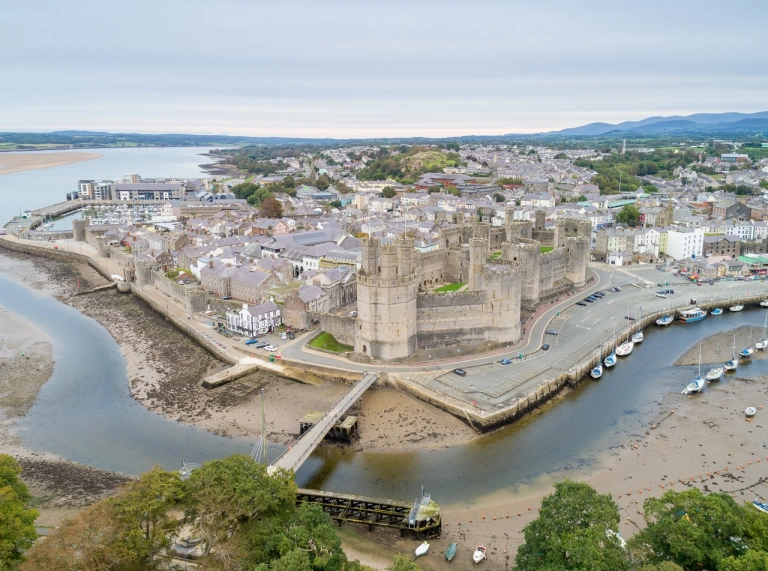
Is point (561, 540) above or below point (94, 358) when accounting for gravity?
above

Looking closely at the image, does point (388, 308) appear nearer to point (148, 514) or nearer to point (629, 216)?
point (148, 514)

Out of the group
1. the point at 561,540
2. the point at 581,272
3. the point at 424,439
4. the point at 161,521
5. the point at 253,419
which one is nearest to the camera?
the point at 561,540

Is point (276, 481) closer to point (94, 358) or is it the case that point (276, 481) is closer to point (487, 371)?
point (487, 371)

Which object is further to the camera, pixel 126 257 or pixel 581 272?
pixel 126 257

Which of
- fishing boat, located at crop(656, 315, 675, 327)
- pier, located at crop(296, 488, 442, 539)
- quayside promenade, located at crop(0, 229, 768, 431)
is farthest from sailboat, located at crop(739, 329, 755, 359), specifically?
pier, located at crop(296, 488, 442, 539)

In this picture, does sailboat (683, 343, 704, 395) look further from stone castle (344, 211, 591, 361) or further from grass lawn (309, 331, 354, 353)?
grass lawn (309, 331, 354, 353)

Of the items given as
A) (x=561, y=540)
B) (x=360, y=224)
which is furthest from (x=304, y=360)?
(x=360, y=224)

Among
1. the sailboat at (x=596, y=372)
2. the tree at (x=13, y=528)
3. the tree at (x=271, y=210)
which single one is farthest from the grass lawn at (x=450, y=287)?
the tree at (x=271, y=210)

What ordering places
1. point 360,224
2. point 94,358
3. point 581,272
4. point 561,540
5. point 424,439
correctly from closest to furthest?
point 561,540
point 424,439
point 94,358
point 581,272
point 360,224

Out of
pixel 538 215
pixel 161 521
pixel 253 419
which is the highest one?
pixel 538 215
